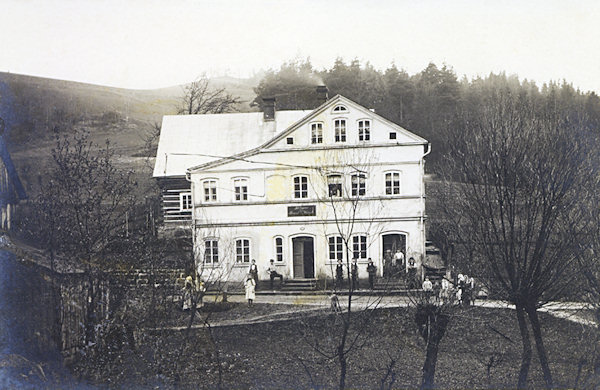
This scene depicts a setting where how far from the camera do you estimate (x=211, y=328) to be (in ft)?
17.5

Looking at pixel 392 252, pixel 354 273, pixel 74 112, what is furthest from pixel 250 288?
pixel 74 112

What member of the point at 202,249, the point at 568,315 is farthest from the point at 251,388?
the point at 568,315

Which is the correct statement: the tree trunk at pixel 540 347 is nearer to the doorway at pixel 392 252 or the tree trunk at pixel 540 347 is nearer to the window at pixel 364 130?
the doorway at pixel 392 252

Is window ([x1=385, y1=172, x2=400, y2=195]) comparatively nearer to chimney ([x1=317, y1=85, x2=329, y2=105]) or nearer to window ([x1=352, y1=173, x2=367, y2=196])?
window ([x1=352, y1=173, x2=367, y2=196])

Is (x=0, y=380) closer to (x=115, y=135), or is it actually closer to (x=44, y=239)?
(x=44, y=239)

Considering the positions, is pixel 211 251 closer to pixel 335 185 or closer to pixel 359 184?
pixel 335 185

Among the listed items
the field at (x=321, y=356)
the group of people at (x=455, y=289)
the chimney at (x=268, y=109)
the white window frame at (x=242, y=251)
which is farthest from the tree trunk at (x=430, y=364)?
the chimney at (x=268, y=109)

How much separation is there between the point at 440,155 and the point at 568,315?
2192mm

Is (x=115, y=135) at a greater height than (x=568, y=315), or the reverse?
(x=115, y=135)

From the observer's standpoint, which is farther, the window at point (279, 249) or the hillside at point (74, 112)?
the hillside at point (74, 112)

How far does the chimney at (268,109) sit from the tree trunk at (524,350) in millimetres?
3200

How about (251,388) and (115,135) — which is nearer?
(251,388)

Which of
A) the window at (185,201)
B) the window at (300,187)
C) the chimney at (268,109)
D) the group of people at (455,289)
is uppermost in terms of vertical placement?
the chimney at (268,109)

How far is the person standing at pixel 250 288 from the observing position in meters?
5.27
